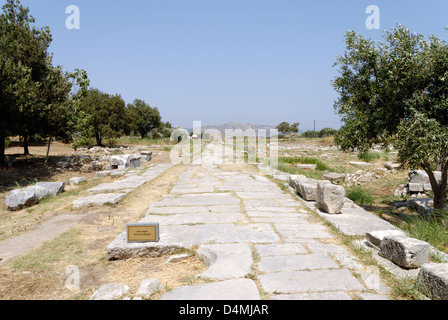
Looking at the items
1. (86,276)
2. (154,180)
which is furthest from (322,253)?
(154,180)

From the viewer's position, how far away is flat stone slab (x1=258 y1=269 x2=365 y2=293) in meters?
2.55

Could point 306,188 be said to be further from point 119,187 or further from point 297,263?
point 119,187

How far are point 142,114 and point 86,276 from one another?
127ft

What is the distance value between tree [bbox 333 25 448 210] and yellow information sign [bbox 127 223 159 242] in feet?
16.6

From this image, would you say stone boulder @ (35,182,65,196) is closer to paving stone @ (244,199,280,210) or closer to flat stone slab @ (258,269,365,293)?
paving stone @ (244,199,280,210)

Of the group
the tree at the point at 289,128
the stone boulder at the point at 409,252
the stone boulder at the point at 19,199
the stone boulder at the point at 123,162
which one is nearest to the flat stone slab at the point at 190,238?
the stone boulder at the point at 409,252

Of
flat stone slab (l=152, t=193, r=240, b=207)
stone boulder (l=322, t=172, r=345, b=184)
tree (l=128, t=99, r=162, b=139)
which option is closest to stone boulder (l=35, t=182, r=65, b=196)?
flat stone slab (l=152, t=193, r=240, b=207)

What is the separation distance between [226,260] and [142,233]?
1137mm

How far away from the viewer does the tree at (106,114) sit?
23297 mm

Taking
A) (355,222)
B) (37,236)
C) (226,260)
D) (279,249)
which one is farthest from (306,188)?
(37,236)

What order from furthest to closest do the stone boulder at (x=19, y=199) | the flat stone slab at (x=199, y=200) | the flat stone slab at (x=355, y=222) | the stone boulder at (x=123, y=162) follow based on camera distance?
the stone boulder at (x=123, y=162) → the stone boulder at (x=19, y=199) → the flat stone slab at (x=199, y=200) → the flat stone slab at (x=355, y=222)

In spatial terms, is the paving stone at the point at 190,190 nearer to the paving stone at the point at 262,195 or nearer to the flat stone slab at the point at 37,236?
the paving stone at the point at 262,195

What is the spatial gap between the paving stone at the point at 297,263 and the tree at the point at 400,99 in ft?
12.5

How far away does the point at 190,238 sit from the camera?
3859mm
